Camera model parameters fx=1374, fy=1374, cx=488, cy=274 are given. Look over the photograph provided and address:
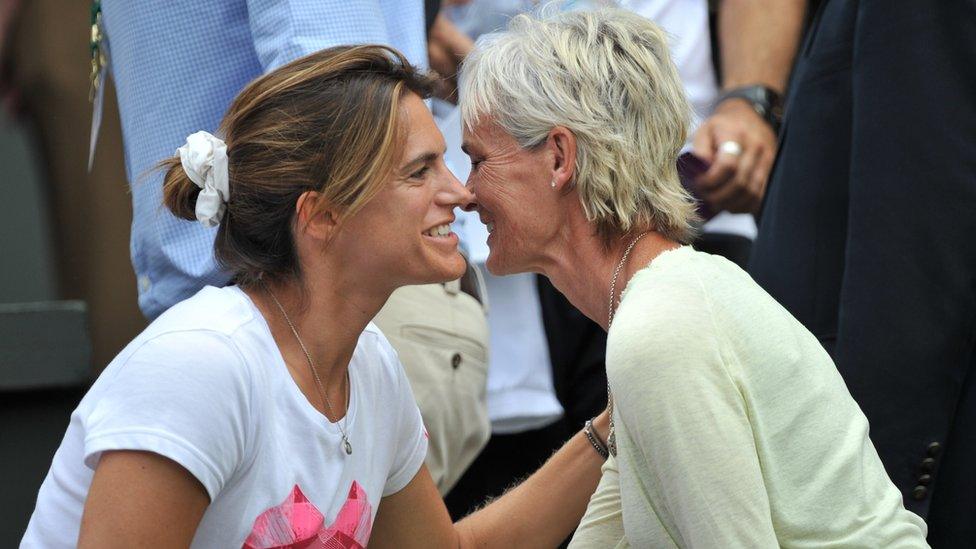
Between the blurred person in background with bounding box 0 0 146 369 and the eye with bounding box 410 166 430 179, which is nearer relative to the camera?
the eye with bounding box 410 166 430 179

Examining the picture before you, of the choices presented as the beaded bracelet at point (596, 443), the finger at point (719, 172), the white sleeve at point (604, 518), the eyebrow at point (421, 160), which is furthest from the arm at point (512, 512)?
the finger at point (719, 172)

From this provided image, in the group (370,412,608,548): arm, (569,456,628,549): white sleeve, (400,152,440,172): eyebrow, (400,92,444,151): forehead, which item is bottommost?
(370,412,608,548): arm

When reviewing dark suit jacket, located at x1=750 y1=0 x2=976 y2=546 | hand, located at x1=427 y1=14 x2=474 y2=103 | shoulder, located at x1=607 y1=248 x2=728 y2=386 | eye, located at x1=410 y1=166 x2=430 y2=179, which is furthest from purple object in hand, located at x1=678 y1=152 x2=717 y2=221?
shoulder, located at x1=607 y1=248 x2=728 y2=386

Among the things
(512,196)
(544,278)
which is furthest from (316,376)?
(544,278)

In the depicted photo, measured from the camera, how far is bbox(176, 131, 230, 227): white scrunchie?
6.97 feet

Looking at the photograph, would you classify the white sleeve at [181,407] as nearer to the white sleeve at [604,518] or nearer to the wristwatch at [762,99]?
the white sleeve at [604,518]

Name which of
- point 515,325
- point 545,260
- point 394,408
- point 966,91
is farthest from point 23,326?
point 966,91

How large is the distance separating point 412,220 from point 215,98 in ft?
1.96

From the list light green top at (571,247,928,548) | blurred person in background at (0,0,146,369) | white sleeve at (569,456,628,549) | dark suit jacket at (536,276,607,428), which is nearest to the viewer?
light green top at (571,247,928,548)

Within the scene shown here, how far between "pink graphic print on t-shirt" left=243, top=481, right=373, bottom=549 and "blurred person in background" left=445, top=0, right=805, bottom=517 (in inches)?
36.9

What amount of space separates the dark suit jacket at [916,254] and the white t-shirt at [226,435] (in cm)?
93

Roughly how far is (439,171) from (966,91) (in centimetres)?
96

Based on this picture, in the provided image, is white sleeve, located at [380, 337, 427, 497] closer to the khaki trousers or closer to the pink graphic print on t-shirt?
the pink graphic print on t-shirt

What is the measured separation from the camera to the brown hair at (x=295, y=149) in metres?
2.14
